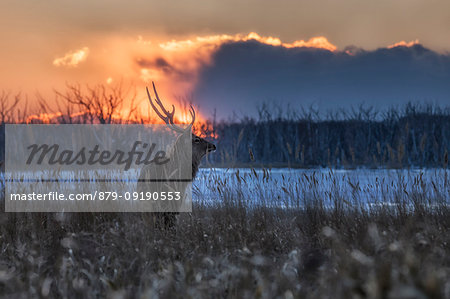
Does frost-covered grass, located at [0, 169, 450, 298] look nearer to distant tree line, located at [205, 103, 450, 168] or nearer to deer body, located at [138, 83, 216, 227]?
deer body, located at [138, 83, 216, 227]

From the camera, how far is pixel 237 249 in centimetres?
409

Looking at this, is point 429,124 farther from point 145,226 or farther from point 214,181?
point 145,226

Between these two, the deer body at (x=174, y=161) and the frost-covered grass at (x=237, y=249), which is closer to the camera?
the frost-covered grass at (x=237, y=249)

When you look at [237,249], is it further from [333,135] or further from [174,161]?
[333,135]

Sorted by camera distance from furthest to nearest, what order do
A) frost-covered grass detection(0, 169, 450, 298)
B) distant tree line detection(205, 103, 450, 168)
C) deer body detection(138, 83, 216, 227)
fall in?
1. distant tree line detection(205, 103, 450, 168)
2. deer body detection(138, 83, 216, 227)
3. frost-covered grass detection(0, 169, 450, 298)

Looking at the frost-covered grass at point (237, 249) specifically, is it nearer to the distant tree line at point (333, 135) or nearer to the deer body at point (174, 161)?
the deer body at point (174, 161)

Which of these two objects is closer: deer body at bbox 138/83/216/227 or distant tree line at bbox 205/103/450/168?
deer body at bbox 138/83/216/227

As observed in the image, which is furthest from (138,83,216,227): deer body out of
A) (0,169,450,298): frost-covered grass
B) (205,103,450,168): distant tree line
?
(205,103,450,168): distant tree line

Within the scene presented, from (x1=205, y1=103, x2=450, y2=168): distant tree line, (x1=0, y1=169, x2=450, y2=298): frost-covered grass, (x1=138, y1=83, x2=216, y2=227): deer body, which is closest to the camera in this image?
(x1=0, y1=169, x2=450, y2=298): frost-covered grass

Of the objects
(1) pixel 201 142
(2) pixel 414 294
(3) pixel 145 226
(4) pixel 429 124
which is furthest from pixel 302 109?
(2) pixel 414 294

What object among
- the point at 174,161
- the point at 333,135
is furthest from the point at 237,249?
the point at 333,135

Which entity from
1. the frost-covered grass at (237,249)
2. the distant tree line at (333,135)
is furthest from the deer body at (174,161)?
the distant tree line at (333,135)

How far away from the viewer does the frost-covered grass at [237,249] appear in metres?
2.84

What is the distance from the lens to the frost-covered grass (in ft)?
9.30
